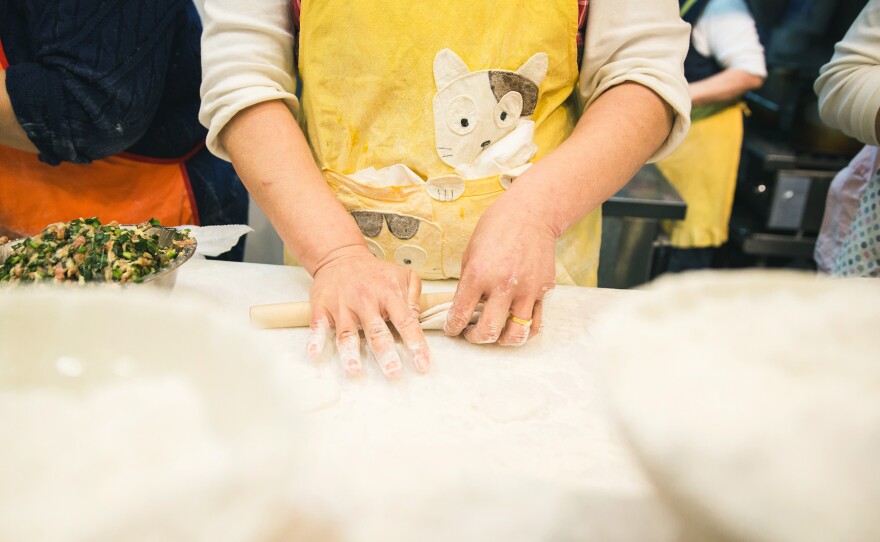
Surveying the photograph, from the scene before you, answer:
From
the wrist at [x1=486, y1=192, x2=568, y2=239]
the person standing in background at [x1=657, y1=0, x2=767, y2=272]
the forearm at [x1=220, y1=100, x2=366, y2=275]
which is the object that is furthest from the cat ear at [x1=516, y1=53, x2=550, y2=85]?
the person standing in background at [x1=657, y1=0, x2=767, y2=272]

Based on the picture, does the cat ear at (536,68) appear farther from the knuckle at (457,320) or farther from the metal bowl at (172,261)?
the metal bowl at (172,261)

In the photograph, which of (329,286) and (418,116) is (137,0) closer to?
(418,116)

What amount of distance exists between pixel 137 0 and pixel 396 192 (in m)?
0.78

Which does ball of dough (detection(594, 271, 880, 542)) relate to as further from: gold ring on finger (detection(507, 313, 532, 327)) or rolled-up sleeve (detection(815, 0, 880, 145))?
rolled-up sleeve (detection(815, 0, 880, 145))

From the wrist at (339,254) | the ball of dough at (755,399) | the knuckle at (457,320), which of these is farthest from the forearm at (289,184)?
the ball of dough at (755,399)

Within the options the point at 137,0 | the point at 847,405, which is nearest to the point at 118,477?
the point at 847,405

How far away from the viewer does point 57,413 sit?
1.45 ft

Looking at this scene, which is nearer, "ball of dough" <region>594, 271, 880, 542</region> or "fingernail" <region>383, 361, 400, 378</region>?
"ball of dough" <region>594, 271, 880, 542</region>

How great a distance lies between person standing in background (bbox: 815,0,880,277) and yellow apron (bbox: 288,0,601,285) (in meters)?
0.69

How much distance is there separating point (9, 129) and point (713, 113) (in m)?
2.82

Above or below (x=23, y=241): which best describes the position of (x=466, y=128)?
above

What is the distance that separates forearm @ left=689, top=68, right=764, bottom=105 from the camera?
2.77 meters

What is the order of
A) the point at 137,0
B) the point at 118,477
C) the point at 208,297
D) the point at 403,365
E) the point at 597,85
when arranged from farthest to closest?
the point at 137,0 → the point at 597,85 → the point at 208,297 → the point at 403,365 → the point at 118,477

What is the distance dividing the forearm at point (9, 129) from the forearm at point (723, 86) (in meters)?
2.55
